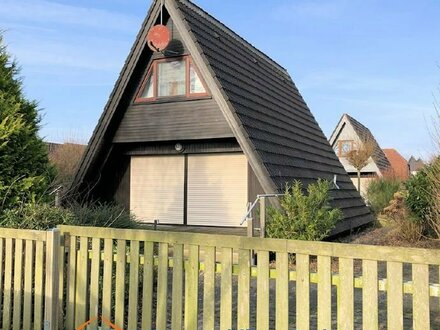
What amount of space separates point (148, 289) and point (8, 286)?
68.2 inches

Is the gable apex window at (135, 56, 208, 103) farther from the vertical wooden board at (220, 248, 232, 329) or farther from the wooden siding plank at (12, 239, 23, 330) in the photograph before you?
the vertical wooden board at (220, 248, 232, 329)

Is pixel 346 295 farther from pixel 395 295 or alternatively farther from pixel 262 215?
pixel 262 215

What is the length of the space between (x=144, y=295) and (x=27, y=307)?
1401 millimetres

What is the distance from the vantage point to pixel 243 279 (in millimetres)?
3578

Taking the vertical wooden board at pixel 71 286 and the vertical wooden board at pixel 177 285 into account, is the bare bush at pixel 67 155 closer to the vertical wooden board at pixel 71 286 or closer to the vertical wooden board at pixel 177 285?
the vertical wooden board at pixel 71 286

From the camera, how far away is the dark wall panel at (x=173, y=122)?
1080 cm

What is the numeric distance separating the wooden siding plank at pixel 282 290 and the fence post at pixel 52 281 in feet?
7.19

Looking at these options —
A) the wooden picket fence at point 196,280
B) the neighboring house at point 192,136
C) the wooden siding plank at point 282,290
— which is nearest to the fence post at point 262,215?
the neighboring house at point 192,136

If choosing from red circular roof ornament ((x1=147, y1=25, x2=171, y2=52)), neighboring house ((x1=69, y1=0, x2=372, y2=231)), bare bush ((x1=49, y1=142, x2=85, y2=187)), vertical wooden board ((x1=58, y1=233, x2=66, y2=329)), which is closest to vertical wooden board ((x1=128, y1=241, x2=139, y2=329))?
vertical wooden board ((x1=58, y1=233, x2=66, y2=329))

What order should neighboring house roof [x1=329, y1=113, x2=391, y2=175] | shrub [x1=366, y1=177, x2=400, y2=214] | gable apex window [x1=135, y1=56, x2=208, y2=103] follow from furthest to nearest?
1. neighboring house roof [x1=329, y1=113, x2=391, y2=175]
2. shrub [x1=366, y1=177, x2=400, y2=214]
3. gable apex window [x1=135, y1=56, x2=208, y2=103]

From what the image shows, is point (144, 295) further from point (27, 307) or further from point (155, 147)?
point (155, 147)

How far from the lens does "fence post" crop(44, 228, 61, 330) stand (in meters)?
4.43

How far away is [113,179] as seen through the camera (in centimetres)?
1326

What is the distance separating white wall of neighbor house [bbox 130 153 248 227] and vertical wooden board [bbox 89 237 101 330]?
7.29 metres
